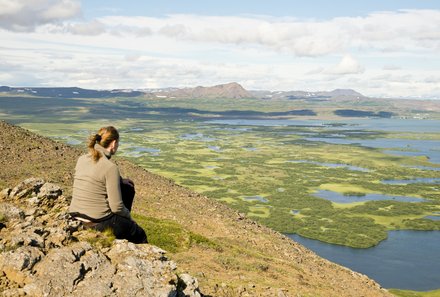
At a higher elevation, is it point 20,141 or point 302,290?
point 20,141

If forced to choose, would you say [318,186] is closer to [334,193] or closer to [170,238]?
[334,193]

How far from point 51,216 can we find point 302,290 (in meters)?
17.3

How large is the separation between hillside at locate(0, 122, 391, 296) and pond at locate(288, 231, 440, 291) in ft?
96.7

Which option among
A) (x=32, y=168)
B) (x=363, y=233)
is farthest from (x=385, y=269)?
(x=32, y=168)

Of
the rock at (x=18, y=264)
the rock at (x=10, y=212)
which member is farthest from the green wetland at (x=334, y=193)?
the rock at (x=18, y=264)

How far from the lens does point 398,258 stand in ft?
236

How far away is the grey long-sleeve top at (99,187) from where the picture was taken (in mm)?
11242

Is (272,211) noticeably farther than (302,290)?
Yes

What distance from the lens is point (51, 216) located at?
1378 centimetres

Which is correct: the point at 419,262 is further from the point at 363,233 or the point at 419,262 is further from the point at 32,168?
the point at 32,168

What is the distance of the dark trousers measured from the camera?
12.2 metres

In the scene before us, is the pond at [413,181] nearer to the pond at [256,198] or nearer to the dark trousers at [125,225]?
the pond at [256,198]

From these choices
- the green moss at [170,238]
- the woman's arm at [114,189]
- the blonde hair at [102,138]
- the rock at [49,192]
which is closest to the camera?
the woman's arm at [114,189]

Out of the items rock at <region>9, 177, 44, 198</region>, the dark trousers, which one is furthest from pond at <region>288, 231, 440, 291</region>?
the dark trousers
